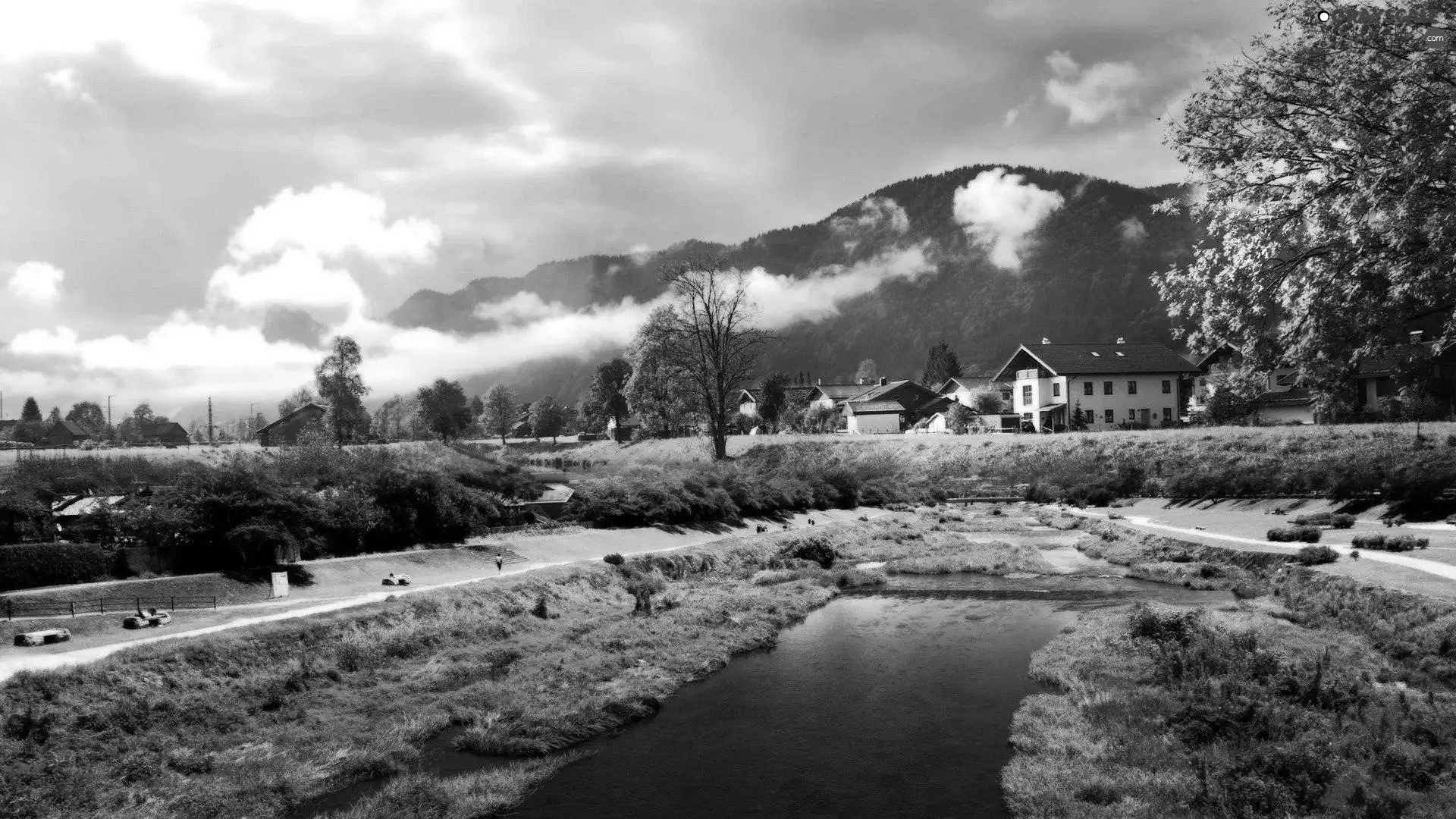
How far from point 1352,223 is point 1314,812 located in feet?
37.2

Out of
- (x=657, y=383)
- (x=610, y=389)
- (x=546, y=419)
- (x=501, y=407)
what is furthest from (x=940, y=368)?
(x=657, y=383)

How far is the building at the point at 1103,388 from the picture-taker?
86.2 m

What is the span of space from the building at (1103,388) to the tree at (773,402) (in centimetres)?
3718

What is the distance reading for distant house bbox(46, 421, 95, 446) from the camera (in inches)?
4680

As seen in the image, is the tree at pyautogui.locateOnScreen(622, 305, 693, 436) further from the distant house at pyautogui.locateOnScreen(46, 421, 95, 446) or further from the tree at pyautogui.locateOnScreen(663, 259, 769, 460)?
the distant house at pyautogui.locateOnScreen(46, 421, 95, 446)

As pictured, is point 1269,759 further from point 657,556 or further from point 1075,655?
point 657,556

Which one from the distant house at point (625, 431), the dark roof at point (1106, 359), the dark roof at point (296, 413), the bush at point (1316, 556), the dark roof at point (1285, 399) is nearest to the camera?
the bush at point (1316, 556)

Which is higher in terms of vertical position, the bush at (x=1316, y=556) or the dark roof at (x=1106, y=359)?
the dark roof at (x=1106, y=359)

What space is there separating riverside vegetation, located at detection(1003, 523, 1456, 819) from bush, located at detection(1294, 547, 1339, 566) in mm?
3622

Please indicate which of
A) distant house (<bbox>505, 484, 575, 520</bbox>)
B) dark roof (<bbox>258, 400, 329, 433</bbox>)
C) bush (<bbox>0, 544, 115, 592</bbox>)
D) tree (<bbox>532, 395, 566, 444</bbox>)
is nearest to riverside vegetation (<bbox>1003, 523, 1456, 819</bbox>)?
bush (<bbox>0, 544, 115, 592</bbox>)

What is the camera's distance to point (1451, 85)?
15.0m

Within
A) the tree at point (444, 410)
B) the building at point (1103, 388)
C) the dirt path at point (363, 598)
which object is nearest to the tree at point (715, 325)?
the dirt path at point (363, 598)

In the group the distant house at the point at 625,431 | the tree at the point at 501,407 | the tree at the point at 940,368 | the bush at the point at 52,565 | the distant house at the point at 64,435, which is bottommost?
the bush at the point at 52,565

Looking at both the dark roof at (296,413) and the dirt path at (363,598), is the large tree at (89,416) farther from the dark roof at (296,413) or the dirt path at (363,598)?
the dirt path at (363,598)
